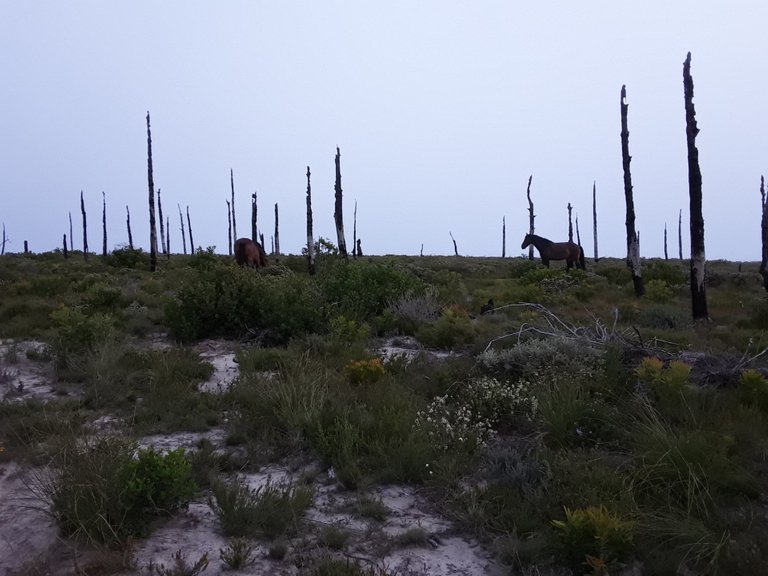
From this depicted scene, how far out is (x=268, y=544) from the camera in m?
3.89

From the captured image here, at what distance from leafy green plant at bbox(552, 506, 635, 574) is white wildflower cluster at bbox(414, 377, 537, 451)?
1.65m

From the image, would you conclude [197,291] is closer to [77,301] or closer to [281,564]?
[77,301]

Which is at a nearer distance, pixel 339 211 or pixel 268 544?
pixel 268 544

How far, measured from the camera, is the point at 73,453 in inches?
171

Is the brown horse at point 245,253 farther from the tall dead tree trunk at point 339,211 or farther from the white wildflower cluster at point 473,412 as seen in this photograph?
the white wildflower cluster at point 473,412

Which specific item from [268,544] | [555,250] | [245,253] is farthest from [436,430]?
[555,250]

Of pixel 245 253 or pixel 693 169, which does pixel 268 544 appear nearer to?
pixel 693 169

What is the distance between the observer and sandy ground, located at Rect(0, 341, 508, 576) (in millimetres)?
3662

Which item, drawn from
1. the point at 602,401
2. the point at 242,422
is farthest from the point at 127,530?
the point at 602,401

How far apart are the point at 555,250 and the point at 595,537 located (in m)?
21.8

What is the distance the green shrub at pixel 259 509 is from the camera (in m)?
4.02

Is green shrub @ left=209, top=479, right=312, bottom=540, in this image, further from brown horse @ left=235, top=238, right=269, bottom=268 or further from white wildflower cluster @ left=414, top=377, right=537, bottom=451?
brown horse @ left=235, top=238, right=269, bottom=268

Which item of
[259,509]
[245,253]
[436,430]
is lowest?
[259,509]

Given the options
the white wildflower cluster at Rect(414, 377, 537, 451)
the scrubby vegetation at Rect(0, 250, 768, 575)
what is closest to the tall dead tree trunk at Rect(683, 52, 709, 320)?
the scrubby vegetation at Rect(0, 250, 768, 575)
